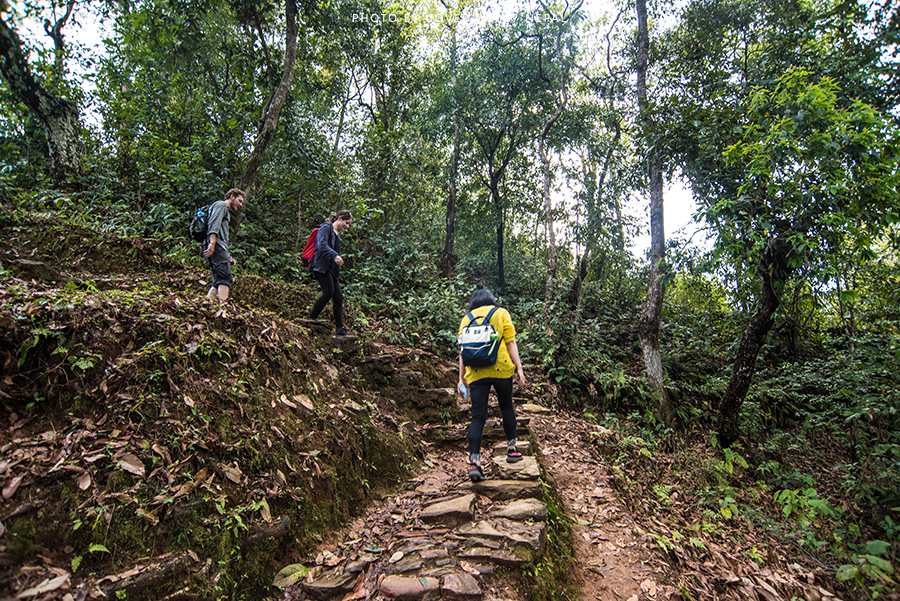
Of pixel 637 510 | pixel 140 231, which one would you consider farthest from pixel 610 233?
pixel 140 231

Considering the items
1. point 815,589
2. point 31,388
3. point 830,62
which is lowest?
point 815,589

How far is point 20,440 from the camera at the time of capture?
256cm

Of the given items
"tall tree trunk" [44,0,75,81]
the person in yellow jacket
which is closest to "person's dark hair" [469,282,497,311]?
the person in yellow jacket

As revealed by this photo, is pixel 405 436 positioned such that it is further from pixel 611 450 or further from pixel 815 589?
pixel 815 589

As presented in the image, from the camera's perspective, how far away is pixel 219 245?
18.3ft

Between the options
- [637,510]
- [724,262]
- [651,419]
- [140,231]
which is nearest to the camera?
[637,510]

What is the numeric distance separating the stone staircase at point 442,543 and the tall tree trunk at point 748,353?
5.75 meters

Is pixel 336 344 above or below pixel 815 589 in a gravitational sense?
above

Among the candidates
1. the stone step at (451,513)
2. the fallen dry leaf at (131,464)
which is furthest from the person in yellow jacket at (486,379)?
the fallen dry leaf at (131,464)

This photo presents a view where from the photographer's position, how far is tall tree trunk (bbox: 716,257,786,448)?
23.6 ft

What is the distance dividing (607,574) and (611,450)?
10.5ft

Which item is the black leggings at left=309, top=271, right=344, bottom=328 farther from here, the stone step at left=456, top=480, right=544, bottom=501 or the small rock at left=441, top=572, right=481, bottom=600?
the small rock at left=441, top=572, right=481, bottom=600

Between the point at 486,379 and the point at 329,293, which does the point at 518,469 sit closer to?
the point at 486,379

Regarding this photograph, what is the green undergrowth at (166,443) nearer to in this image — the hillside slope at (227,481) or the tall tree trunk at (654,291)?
the hillside slope at (227,481)
